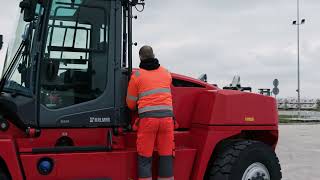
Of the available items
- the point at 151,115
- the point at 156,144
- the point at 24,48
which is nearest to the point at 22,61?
the point at 24,48

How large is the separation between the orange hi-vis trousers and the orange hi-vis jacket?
94 mm

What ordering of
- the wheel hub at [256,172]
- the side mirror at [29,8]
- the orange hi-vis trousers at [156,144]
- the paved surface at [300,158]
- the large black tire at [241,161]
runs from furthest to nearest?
the paved surface at [300,158] → the wheel hub at [256,172] → the large black tire at [241,161] → the orange hi-vis trousers at [156,144] → the side mirror at [29,8]

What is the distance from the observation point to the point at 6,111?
626cm

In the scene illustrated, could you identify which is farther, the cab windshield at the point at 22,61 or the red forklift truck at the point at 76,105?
the cab windshield at the point at 22,61

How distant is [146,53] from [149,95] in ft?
1.73

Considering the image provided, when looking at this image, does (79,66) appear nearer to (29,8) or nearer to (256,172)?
(29,8)

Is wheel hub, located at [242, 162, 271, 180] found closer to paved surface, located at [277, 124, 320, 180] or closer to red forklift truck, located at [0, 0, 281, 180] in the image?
red forklift truck, located at [0, 0, 281, 180]

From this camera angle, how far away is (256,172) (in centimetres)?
738

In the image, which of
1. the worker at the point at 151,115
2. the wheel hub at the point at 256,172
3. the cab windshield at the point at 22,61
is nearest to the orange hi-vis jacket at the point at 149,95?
the worker at the point at 151,115

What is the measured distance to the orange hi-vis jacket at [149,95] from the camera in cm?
653

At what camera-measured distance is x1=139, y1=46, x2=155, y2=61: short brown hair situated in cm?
674

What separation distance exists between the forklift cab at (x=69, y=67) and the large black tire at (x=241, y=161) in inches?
53.6

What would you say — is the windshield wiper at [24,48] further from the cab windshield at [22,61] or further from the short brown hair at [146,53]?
the short brown hair at [146,53]

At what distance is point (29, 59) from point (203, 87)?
252 centimetres
